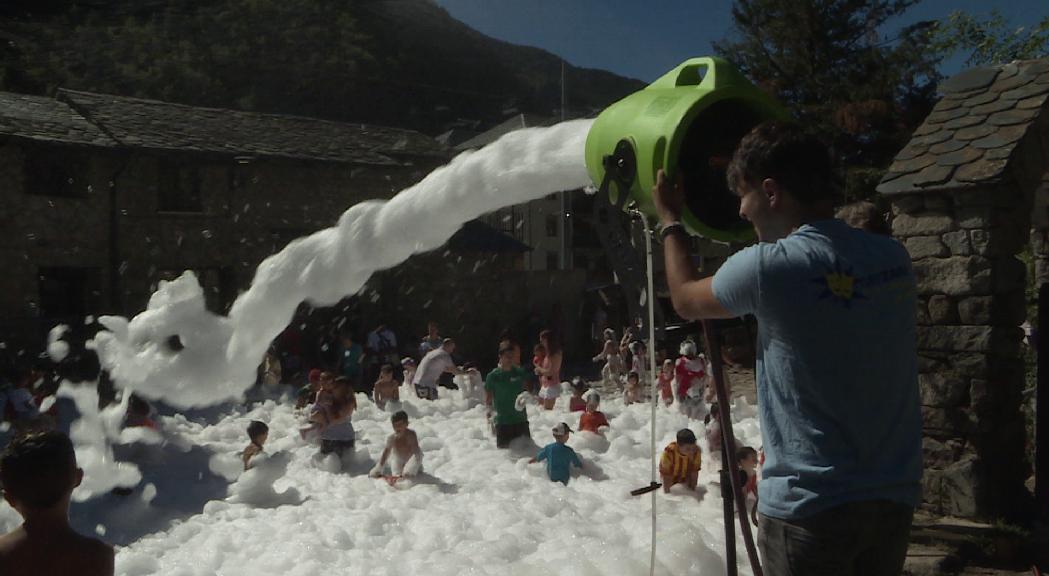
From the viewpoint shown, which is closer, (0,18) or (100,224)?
(100,224)

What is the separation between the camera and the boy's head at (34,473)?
287 cm

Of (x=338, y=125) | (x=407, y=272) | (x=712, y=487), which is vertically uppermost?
(x=338, y=125)

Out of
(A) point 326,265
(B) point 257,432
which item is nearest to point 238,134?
(B) point 257,432

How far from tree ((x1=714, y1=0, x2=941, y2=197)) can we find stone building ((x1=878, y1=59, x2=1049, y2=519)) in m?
16.0

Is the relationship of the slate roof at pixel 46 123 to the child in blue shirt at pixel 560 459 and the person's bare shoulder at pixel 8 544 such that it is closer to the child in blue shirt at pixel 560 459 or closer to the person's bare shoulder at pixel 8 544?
the child in blue shirt at pixel 560 459

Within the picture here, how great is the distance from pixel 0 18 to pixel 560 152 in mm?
41244

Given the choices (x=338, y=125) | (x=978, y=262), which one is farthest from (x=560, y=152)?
(x=338, y=125)

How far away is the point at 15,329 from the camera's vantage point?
52.8 ft

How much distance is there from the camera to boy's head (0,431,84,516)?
2.87 meters

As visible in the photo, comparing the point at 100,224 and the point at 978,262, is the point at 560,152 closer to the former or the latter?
the point at 978,262

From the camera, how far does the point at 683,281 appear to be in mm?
2236

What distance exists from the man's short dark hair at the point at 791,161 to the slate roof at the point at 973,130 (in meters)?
4.73

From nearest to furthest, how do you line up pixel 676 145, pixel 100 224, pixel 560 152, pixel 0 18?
pixel 676 145 < pixel 560 152 < pixel 100 224 < pixel 0 18

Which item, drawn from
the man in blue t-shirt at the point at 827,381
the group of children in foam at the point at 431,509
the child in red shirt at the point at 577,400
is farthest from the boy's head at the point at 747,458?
the child in red shirt at the point at 577,400
